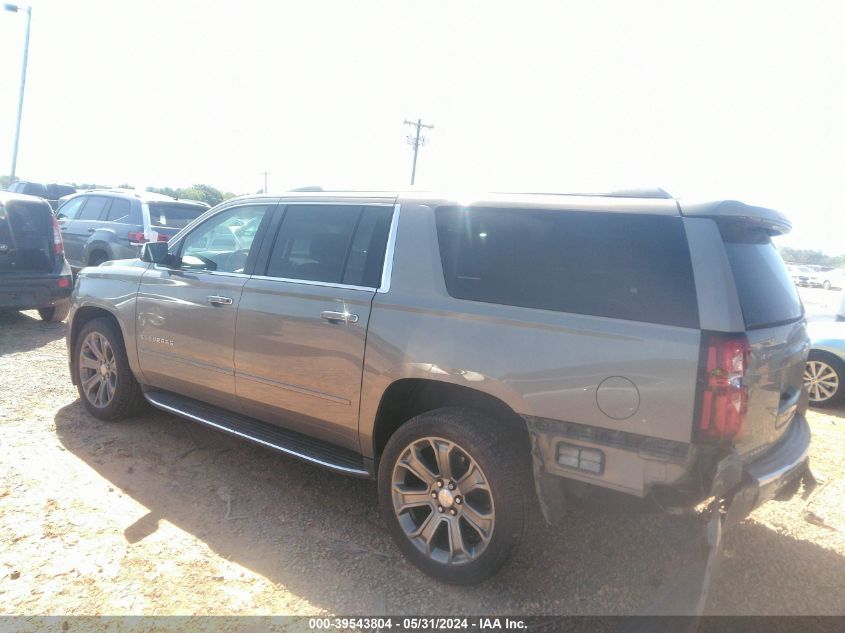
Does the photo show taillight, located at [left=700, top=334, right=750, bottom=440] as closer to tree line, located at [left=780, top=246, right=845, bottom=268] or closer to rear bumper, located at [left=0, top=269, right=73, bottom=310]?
rear bumper, located at [left=0, top=269, right=73, bottom=310]

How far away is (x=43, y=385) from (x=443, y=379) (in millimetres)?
4402

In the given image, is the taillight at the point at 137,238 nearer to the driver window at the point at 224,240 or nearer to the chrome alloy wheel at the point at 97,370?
the chrome alloy wheel at the point at 97,370

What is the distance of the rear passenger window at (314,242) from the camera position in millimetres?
3486

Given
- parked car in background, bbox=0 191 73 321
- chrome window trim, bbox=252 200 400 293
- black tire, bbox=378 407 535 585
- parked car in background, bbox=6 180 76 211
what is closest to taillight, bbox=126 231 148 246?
parked car in background, bbox=0 191 73 321

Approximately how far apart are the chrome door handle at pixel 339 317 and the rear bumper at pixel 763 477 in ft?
5.99

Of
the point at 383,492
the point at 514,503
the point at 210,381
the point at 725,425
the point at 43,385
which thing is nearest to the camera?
the point at 725,425

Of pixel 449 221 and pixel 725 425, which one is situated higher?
pixel 449 221

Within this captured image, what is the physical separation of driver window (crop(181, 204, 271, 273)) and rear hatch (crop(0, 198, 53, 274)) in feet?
Answer: 13.7

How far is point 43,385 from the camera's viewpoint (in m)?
5.46

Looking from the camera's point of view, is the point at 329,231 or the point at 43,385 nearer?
the point at 329,231

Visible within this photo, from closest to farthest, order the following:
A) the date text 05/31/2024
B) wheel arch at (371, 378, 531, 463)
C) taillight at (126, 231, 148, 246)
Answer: the date text 05/31/2024
wheel arch at (371, 378, 531, 463)
taillight at (126, 231, 148, 246)

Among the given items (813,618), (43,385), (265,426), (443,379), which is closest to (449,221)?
(443,379)

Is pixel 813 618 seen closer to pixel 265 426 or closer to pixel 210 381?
pixel 265 426

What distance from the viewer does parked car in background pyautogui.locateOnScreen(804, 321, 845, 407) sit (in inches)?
244
